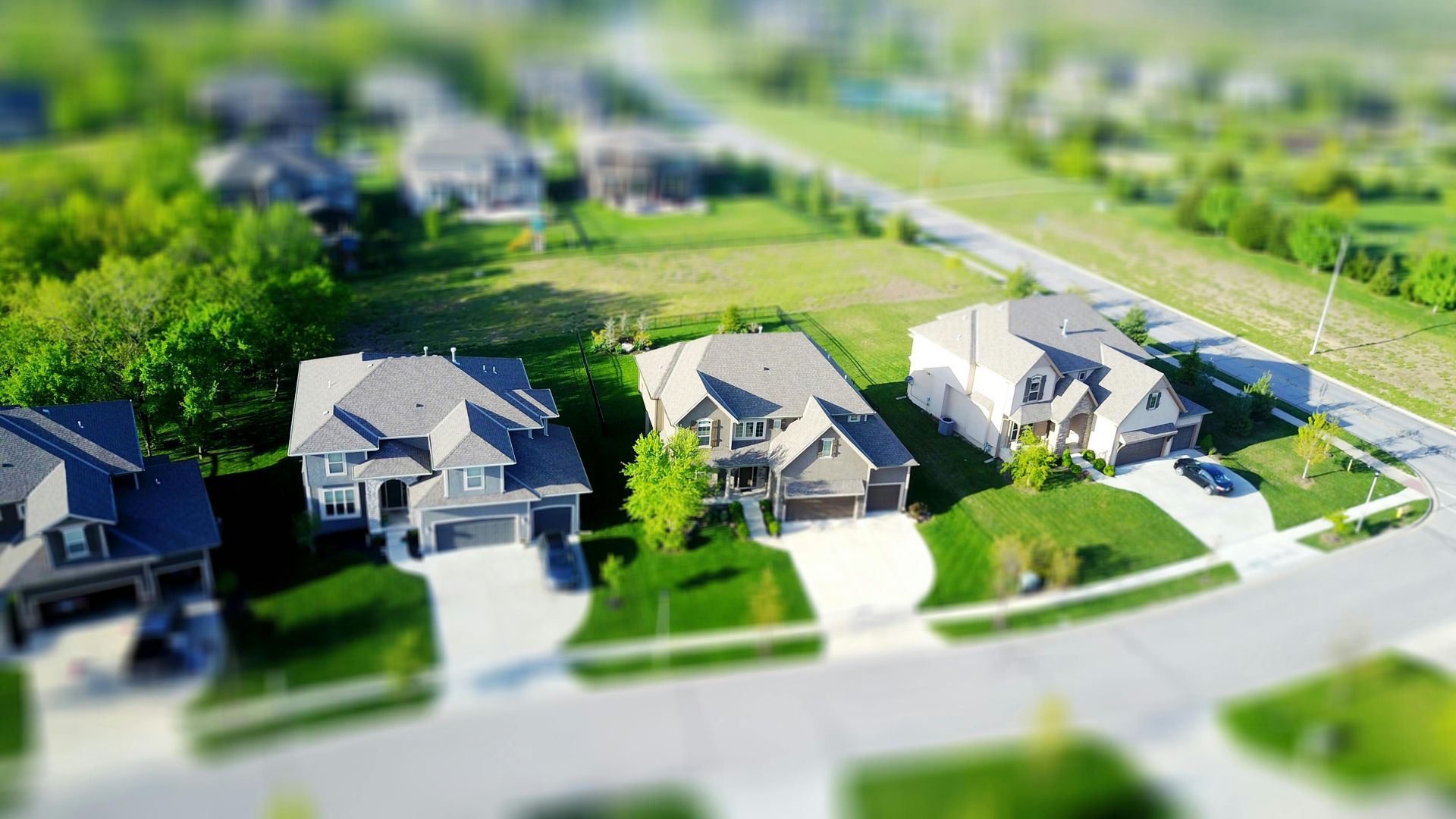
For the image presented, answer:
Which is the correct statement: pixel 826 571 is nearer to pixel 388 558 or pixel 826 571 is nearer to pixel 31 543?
pixel 388 558

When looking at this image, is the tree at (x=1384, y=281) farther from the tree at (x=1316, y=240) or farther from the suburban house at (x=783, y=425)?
the suburban house at (x=783, y=425)

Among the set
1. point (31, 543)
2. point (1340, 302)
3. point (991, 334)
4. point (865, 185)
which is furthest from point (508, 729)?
point (865, 185)

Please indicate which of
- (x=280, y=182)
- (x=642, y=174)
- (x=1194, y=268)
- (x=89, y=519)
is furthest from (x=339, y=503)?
(x=1194, y=268)

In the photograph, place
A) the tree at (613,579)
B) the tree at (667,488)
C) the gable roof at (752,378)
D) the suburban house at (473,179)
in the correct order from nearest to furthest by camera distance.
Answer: the tree at (613,579) → the tree at (667,488) → the gable roof at (752,378) → the suburban house at (473,179)

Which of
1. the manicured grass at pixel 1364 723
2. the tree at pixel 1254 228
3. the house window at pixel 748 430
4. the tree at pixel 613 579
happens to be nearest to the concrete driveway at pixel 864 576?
the house window at pixel 748 430

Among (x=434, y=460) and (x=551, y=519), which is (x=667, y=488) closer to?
(x=551, y=519)

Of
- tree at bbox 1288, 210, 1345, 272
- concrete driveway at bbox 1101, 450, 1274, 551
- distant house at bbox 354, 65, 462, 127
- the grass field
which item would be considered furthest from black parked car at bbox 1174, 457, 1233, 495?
distant house at bbox 354, 65, 462, 127

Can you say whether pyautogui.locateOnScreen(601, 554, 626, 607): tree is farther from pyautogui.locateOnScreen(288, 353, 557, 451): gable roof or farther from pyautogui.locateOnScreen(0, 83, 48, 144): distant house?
pyautogui.locateOnScreen(0, 83, 48, 144): distant house
